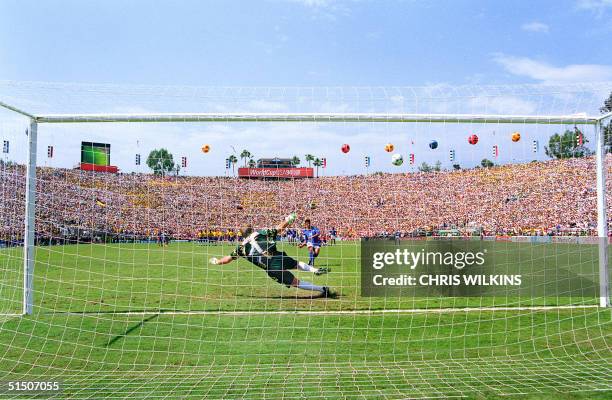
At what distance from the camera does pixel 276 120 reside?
6.78m

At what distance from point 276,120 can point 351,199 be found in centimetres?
236

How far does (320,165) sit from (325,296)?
2.85m

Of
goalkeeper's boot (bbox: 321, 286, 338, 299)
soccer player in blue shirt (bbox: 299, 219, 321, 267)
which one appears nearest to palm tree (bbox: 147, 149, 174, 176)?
soccer player in blue shirt (bbox: 299, 219, 321, 267)

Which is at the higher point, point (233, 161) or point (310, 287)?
point (233, 161)

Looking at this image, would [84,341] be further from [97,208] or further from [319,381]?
[97,208]

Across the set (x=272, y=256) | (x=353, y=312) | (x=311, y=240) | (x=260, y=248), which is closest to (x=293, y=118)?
(x=260, y=248)

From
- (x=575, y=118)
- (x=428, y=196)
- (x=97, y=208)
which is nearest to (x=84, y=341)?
(x=97, y=208)

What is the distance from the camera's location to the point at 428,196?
27.9ft

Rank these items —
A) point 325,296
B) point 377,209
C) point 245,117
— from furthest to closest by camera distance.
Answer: point 325,296 < point 377,209 < point 245,117

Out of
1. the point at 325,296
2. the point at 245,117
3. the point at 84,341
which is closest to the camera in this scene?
the point at 84,341

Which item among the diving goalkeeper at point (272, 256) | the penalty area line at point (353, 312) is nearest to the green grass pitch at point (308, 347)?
the penalty area line at point (353, 312)

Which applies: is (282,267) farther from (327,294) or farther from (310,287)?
(327,294)

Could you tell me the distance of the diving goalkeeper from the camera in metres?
8.55

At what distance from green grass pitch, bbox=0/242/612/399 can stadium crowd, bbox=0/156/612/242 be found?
151 centimetres
